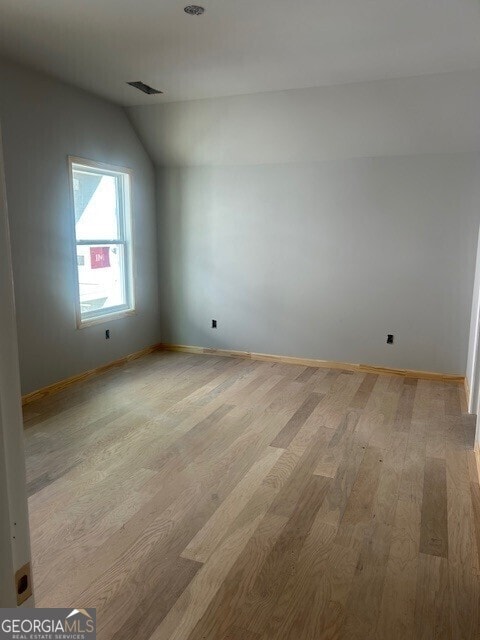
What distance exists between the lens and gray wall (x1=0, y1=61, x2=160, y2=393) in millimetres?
3812

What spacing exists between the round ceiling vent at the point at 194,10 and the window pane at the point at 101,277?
2474mm

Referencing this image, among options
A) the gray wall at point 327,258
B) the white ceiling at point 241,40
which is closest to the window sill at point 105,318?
the gray wall at point 327,258

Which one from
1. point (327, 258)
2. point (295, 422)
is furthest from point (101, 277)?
point (295, 422)

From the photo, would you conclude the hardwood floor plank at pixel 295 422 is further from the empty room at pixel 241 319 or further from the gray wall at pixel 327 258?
the gray wall at pixel 327 258

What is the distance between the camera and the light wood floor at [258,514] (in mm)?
1861

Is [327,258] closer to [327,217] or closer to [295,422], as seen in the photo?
[327,217]

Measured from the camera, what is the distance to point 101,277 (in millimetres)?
5055

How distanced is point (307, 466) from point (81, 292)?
291 cm

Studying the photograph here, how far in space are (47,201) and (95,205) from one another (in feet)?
2.75

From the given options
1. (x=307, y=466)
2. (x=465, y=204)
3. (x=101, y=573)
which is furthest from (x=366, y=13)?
(x=101, y=573)

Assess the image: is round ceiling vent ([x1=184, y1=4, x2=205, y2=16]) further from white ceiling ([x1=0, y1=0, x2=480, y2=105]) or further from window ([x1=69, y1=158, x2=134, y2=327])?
window ([x1=69, y1=158, x2=134, y2=327])

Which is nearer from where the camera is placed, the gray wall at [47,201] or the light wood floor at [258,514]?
the light wood floor at [258,514]

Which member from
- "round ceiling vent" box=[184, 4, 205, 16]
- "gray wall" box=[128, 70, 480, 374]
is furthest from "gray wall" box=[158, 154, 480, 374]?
"round ceiling vent" box=[184, 4, 205, 16]

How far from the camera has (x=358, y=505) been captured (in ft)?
8.45
